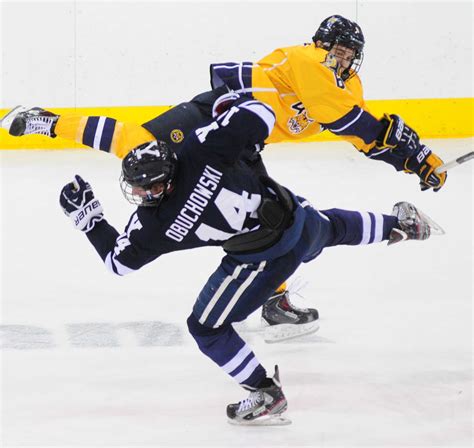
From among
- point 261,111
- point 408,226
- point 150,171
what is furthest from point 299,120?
point 150,171

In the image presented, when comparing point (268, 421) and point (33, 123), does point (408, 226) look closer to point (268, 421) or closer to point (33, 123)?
point (268, 421)

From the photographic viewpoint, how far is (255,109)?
9.66ft

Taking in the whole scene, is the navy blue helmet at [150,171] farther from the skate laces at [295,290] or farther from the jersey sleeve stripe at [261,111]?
the skate laces at [295,290]

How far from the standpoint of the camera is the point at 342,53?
3.78 m

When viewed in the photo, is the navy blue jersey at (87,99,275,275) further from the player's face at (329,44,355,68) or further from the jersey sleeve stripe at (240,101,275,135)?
Result: the player's face at (329,44,355,68)

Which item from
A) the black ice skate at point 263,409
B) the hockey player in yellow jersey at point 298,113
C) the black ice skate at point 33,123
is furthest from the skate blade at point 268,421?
the black ice skate at point 33,123

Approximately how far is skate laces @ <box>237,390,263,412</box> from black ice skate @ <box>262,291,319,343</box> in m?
0.71

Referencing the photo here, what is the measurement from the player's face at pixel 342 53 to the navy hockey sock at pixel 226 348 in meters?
1.19

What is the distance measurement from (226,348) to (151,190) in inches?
22.4

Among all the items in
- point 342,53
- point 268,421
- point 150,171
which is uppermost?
point 342,53

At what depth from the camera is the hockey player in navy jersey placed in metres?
2.91

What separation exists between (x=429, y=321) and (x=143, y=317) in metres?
1.14

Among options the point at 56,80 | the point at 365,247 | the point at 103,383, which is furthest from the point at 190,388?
the point at 56,80

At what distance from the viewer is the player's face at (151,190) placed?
2891 millimetres
